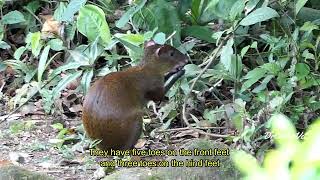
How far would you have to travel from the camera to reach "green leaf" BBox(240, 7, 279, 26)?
3881 millimetres

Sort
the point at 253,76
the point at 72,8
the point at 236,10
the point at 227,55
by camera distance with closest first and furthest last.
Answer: the point at 236,10, the point at 227,55, the point at 253,76, the point at 72,8

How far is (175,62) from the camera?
458 cm

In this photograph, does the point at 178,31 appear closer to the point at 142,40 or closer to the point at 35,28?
the point at 142,40

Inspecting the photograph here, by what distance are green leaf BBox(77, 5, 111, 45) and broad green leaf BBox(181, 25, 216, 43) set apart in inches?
24.9

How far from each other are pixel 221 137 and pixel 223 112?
279mm

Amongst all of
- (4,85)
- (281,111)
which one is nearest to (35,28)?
(4,85)

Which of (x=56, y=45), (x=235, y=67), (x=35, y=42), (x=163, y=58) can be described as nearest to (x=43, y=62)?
(x=35, y=42)

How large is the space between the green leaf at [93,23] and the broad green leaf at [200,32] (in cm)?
63

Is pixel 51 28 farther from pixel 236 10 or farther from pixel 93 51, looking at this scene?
pixel 236 10

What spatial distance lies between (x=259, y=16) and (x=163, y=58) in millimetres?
901

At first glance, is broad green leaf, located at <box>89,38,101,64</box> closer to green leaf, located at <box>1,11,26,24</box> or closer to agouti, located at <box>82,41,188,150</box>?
agouti, located at <box>82,41,188,150</box>

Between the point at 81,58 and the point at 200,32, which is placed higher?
the point at 200,32

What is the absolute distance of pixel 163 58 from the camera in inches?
180

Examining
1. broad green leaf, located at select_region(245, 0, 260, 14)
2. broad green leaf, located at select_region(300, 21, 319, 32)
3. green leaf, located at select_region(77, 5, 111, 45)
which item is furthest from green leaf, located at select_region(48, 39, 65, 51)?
broad green leaf, located at select_region(300, 21, 319, 32)
